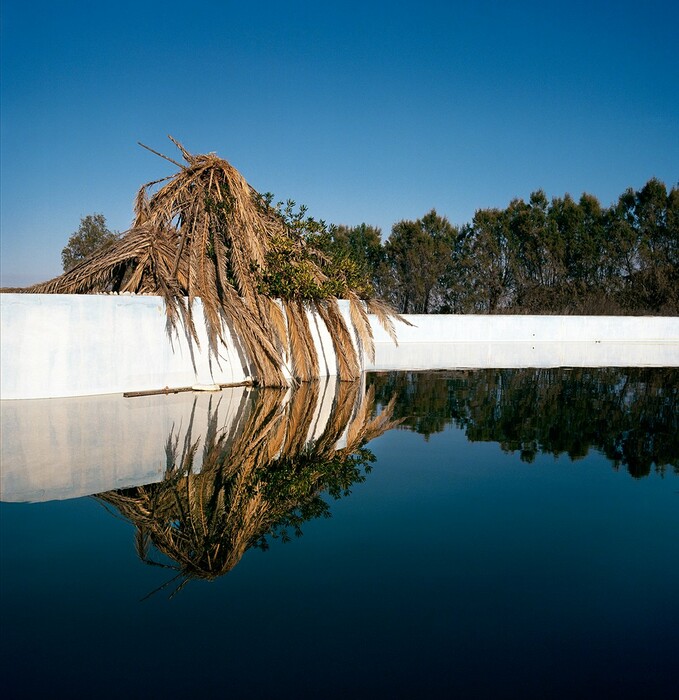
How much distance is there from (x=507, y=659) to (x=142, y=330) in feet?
27.3

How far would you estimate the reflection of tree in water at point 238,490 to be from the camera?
13.4 ft

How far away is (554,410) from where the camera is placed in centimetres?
952

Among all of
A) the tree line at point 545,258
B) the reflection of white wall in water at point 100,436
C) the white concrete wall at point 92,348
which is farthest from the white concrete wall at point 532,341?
the reflection of white wall in water at point 100,436

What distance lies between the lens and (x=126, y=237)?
11.4 meters

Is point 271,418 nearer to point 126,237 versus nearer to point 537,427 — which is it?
point 537,427

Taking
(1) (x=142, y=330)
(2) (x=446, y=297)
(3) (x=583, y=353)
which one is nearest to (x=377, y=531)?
(1) (x=142, y=330)

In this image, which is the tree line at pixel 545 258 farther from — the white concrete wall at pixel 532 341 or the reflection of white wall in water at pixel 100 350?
the reflection of white wall in water at pixel 100 350

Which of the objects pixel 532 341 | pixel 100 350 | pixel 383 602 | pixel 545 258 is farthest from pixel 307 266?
pixel 545 258

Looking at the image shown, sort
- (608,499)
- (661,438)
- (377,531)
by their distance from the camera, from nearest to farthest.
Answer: (377,531), (608,499), (661,438)

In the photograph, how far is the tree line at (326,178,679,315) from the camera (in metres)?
36.2

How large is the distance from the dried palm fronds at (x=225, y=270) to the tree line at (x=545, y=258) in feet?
78.7

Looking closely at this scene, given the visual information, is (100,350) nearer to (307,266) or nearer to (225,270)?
(225,270)

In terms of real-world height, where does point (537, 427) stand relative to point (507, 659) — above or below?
above

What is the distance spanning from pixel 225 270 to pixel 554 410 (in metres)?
5.73
